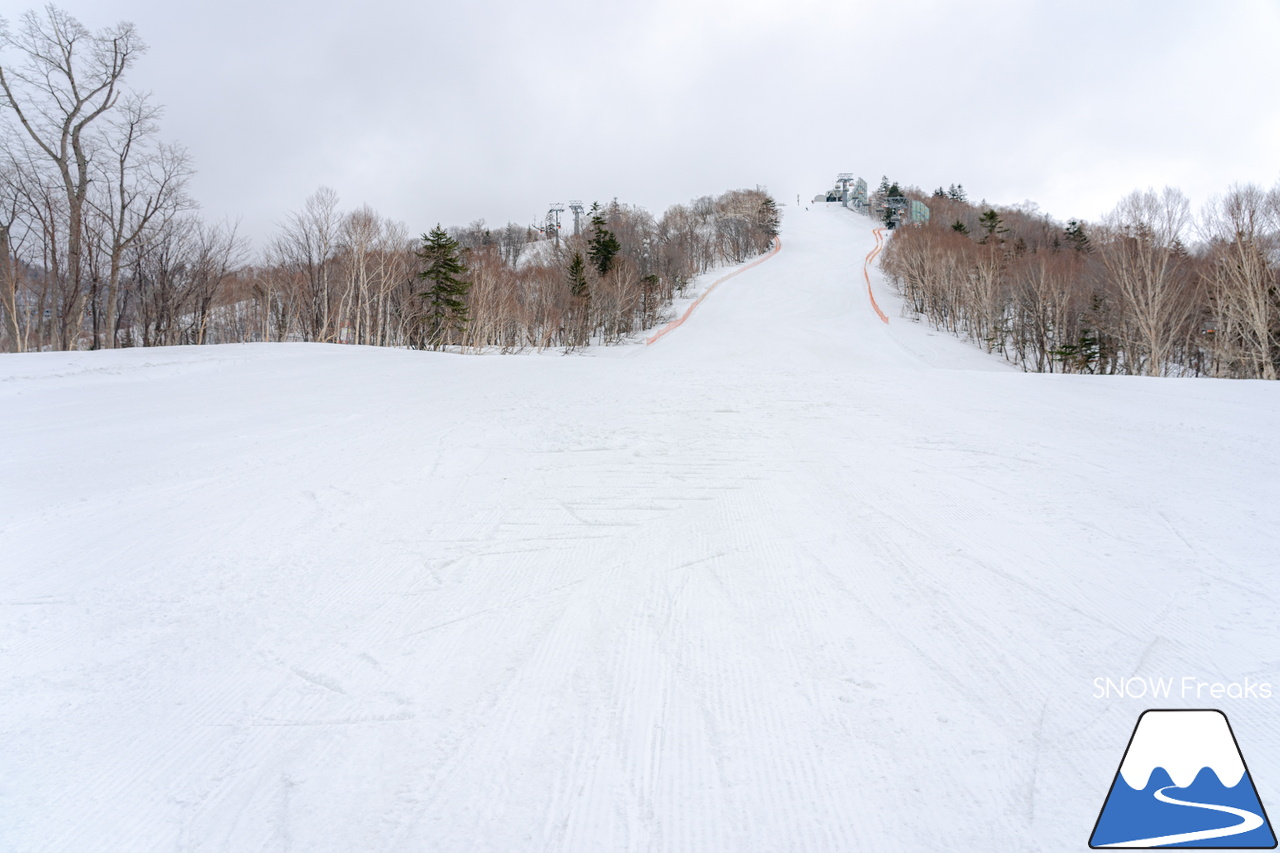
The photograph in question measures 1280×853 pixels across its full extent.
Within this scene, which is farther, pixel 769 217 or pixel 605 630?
pixel 769 217

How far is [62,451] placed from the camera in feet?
17.4

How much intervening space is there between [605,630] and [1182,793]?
7.43 ft

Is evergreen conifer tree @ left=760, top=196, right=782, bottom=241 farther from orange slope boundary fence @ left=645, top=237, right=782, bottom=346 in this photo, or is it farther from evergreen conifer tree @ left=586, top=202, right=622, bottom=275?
evergreen conifer tree @ left=586, top=202, right=622, bottom=275

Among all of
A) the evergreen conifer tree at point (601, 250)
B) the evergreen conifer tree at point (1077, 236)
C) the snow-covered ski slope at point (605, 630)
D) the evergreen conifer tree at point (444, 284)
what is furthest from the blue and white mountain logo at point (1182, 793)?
the evergreen conifer tree at point (1077, 236)

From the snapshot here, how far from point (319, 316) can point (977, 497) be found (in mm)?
34498

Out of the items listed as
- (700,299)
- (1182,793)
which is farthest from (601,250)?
(1182,793)

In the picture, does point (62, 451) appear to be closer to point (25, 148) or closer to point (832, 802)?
point (832, 802)

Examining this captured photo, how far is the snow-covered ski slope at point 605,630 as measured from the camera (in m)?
1.82

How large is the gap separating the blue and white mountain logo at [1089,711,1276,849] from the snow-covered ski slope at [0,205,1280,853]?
0.18 feet

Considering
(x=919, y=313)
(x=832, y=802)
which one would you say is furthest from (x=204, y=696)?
(x=919, y=313)

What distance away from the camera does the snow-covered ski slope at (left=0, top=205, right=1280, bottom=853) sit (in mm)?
1822

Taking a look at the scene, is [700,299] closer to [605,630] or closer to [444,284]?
[444,284]

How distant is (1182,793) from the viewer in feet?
6.22

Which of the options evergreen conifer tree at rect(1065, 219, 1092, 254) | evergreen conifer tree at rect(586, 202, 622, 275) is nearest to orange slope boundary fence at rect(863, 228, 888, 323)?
evergreen conifer tree at rect(1065, 219, 1092, 254)
